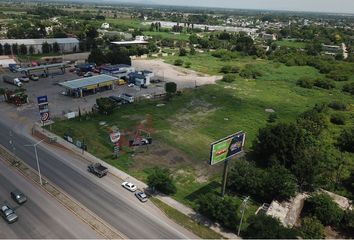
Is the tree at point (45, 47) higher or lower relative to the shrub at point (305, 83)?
higher

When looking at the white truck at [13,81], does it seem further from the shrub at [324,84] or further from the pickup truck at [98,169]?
the shrub at [324,84]

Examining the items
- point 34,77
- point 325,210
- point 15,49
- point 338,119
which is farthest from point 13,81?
point 338,119

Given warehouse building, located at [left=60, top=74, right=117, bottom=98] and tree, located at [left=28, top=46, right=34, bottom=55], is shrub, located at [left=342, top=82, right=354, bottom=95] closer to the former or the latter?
warehouse building, located at [left=60, top=74, right=117, bottom=98]

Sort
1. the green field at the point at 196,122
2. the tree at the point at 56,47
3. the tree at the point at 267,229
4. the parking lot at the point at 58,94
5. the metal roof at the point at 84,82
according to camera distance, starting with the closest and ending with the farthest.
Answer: the tree at the point at 267,229
the green field at the point at 196,122
the parking lot at the point at 58,94
the metal roof at the point at 84,82
the tree at the point at 56,47

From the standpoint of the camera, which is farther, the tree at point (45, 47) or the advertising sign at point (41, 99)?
the tree at point (45, 47)

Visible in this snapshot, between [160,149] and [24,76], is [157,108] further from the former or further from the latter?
[24,76]

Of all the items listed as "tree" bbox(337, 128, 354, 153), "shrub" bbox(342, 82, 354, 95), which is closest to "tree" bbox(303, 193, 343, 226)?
"tree" bbox(337, 128, 354, 153)

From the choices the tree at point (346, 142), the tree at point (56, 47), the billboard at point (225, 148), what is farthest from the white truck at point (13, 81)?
the tree at point (346, 142)

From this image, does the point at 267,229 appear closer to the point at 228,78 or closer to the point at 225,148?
the point at 225,148
